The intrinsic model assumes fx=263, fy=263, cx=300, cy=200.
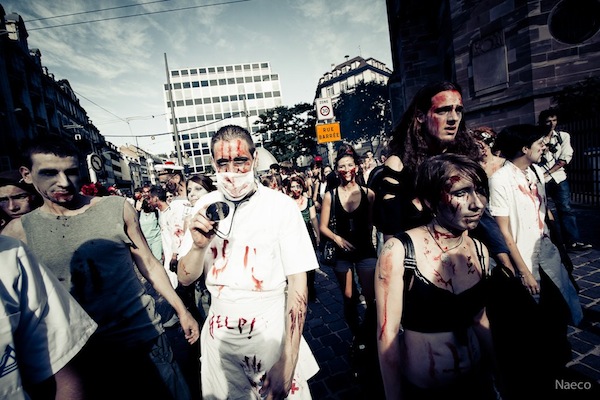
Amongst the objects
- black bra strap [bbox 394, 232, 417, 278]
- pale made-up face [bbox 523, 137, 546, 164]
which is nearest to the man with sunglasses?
black bra strap [bbox 394, 232, 417, 278]

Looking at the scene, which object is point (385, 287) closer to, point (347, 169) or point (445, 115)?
point (445, 115)

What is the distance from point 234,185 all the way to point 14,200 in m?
2.43

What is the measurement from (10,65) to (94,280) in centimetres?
3231

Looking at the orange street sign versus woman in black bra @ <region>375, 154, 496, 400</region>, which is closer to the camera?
woman in black bra @ <region>375, 154, 496, 400</region>

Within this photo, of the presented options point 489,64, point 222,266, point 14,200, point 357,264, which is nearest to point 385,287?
point 222,266

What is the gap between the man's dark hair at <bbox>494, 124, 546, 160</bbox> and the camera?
2.55m

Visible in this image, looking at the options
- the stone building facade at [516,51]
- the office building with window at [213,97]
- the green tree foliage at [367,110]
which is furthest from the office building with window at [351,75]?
the stone building facade at [516,51]

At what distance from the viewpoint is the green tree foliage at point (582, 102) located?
23.7ft

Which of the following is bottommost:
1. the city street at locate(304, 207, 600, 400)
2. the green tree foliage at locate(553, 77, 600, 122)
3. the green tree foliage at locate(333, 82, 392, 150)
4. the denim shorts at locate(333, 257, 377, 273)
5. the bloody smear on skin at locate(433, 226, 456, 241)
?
the city street at locate(304, 207, 600, 400)

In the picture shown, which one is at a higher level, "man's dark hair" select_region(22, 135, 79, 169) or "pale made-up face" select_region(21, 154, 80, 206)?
"man's dark hair" select_region(22, 135, 79, 169)

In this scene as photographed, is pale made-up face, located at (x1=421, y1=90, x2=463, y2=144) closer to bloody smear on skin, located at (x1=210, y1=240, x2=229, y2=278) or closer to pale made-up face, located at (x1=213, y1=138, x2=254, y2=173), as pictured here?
pale made-up face, located at (x1=213, y1=138, x2=254, y2=173)

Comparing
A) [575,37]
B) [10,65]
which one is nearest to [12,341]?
[575,37]

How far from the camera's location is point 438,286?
5.00ft

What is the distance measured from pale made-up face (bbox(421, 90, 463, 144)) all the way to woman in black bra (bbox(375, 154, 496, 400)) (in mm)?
538
